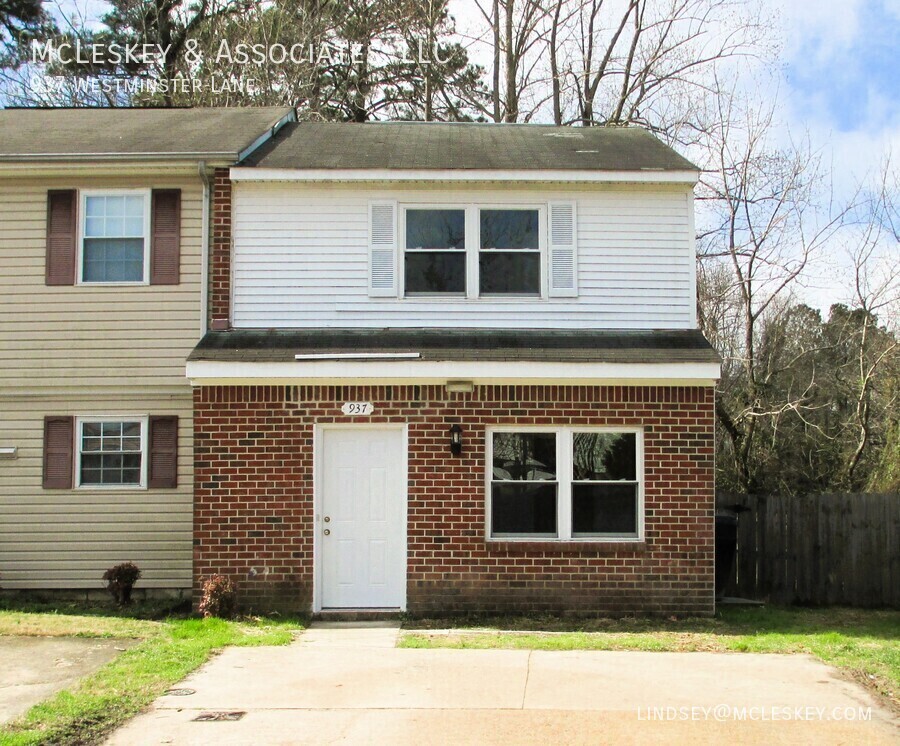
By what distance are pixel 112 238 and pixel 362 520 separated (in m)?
4.83

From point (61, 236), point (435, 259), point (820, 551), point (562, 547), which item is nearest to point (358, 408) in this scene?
point (435, 259)

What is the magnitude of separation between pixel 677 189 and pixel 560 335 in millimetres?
2362

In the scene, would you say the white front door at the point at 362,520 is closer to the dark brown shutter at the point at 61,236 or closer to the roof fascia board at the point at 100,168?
the roof fascia board at the point at 100,168

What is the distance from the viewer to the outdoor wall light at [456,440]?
1077 centimetres

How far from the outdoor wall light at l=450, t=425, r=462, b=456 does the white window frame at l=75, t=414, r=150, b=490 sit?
4017mm

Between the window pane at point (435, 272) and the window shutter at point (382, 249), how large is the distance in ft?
0.70

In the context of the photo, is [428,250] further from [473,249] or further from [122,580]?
[122,580]

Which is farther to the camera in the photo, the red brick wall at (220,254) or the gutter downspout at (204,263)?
the gutter downspout at (204,263)

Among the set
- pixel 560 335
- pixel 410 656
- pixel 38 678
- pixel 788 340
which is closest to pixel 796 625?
pixel 560 335

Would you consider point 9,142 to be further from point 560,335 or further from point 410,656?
point 410,656

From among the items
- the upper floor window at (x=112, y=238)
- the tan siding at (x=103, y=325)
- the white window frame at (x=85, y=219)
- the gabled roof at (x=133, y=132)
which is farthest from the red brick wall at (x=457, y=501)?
the gabled roof at (x=133, y=132)

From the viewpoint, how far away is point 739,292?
2181 cm

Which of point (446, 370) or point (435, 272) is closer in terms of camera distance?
point (446, 370)

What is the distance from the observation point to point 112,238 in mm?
12062
